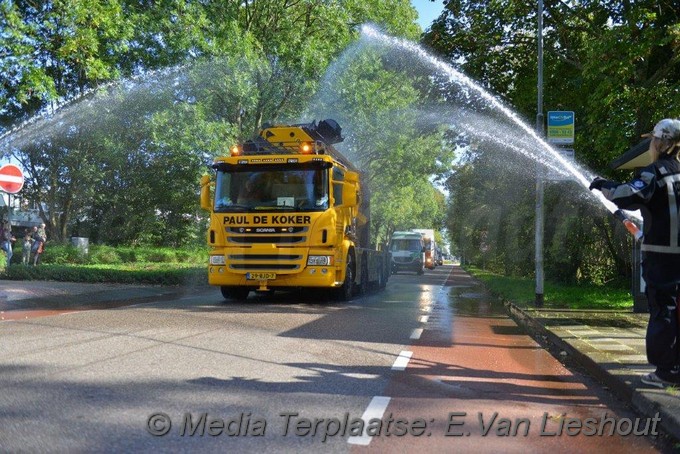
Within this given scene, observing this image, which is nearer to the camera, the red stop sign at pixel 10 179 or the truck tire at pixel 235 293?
the red stop sign at pixel 10 179

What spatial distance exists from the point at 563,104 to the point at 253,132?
12019 millimetres

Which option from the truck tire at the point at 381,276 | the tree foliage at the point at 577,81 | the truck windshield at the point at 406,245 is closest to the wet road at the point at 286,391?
the tree foliage at the point at 577,81

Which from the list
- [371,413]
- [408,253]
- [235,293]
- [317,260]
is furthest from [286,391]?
[408,253]

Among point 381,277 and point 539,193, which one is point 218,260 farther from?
point 381,277

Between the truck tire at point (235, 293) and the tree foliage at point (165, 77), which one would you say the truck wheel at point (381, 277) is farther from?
the tree foliage at point (165, 77)

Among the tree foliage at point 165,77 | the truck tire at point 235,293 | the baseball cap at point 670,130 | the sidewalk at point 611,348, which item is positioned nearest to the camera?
the sidewalk at point 611,348

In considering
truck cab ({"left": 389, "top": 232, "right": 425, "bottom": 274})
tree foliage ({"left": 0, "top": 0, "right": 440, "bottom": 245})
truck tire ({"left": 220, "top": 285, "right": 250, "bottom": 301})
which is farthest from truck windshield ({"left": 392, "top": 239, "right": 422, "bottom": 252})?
truck tire ({"left": 220, "top": 285, "right": 250, "bottom": 301})

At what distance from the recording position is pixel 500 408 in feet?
16.9

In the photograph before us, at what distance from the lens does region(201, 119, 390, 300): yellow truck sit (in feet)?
42.9

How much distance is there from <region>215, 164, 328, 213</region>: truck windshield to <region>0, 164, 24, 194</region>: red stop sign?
13.5ft

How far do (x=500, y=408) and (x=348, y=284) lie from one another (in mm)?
9623

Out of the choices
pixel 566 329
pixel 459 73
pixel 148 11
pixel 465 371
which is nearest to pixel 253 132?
pixel 148 11

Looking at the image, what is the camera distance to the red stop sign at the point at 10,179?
→ 13305 mm

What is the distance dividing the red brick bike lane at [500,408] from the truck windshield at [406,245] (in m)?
32.8
